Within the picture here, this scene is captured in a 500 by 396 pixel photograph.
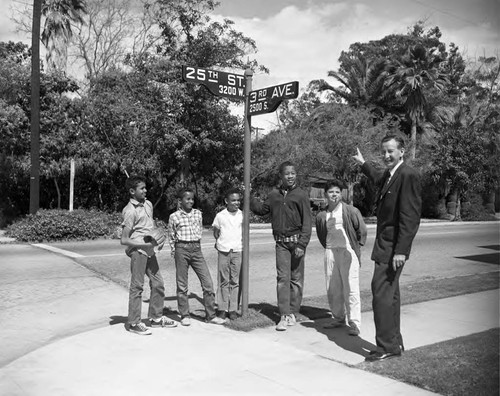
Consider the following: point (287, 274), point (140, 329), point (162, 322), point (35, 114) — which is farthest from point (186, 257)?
point (35, 114)

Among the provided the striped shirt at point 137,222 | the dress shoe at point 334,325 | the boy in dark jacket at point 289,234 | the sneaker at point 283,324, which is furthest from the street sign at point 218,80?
the dress shoe at point 334,325

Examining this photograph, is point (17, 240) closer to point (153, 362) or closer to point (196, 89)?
point (196, 89)

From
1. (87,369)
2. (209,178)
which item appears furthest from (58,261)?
(209,178)

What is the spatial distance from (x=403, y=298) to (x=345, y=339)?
2204 millimetres

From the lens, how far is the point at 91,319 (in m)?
6.97

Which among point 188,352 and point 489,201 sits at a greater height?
point 489,201

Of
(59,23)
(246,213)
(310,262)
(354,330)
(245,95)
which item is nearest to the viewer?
(354,330)

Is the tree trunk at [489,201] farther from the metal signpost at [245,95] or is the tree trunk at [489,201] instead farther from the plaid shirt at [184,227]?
the plaid shirt at [184,227]

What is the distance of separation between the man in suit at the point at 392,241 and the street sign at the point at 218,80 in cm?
232

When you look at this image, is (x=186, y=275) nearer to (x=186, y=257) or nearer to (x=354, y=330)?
(x=186, y=257)

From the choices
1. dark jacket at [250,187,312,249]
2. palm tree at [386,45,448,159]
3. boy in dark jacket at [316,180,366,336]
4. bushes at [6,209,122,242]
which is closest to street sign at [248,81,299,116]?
dark jacket at [250,187,312,249]

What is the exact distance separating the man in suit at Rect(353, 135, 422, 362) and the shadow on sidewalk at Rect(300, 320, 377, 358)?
37cm

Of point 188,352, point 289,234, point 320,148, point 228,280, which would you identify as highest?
point 320,148

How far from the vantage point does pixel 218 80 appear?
6.57m
